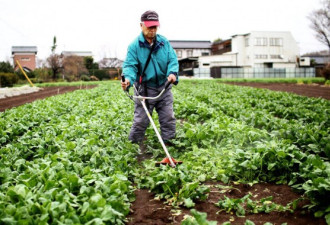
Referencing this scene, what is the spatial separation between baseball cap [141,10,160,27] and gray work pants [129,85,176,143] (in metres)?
1.08

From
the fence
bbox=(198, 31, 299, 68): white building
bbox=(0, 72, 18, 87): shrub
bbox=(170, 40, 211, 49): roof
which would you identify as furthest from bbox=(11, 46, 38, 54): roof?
the fence

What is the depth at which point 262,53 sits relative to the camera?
5112cm

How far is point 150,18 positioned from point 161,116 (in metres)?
1.61

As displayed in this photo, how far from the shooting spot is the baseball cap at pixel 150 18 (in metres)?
4.49

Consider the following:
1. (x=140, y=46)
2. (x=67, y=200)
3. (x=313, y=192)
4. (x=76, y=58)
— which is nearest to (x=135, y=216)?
(x=67, y=200)

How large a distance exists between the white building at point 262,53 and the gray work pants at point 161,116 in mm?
45867

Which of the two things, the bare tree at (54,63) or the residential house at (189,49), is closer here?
the bare tree at (54,63)

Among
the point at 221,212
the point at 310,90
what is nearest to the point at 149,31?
the point at 221,212

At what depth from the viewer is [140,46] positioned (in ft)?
16.1

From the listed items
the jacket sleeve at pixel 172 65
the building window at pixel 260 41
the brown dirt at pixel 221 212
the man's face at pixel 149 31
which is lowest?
the brown dirt at pixel 221 212

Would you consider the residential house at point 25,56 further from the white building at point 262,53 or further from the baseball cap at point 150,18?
the baseball cap at point 150,18

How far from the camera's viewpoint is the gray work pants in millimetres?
5215

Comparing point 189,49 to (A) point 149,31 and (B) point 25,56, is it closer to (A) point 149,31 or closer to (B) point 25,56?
(B) point 25,56

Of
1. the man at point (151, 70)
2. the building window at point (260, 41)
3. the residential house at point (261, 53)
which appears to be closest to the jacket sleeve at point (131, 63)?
the man at point (151, 70)
